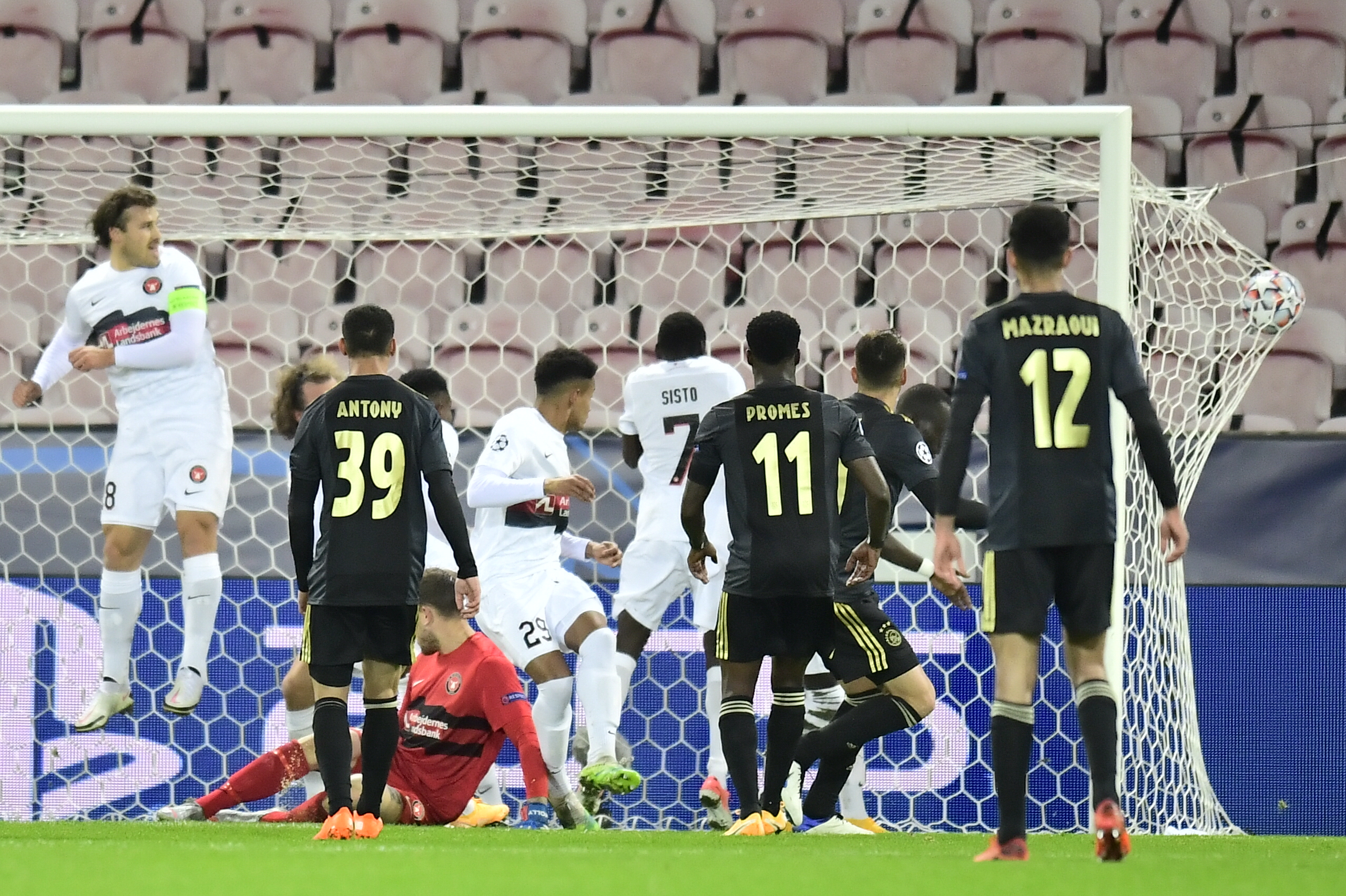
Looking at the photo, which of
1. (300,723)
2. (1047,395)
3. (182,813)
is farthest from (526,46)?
(1047,395)

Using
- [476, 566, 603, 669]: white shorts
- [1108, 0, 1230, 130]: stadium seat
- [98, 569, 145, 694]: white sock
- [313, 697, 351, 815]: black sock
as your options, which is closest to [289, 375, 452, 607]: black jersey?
[313, 697, 351, 815]: black sock

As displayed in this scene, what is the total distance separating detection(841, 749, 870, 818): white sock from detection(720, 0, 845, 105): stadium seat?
4.91m

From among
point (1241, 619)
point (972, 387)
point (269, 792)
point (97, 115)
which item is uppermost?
point (97, 115)

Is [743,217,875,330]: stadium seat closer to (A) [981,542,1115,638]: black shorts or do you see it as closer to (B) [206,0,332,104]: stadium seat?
(B) [206,0,332,104]: stadium seat

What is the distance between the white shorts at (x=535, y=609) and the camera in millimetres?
6168

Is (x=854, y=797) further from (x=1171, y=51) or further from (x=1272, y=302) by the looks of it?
(x=1171, y=51)

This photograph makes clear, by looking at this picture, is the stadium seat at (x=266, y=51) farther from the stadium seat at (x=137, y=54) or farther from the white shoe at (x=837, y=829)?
the white shoe at (x=837, y=829)

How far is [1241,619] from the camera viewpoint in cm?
674

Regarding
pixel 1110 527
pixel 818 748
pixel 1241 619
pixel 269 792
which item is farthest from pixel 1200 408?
pixel 269 792

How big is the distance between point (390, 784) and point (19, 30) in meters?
6.13

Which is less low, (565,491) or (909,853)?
(565,491)

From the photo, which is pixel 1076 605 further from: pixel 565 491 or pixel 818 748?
pixel 565 491

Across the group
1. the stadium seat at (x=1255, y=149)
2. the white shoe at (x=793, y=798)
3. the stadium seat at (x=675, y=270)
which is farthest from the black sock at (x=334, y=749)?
the stadium seat at (x=1255, y=149)

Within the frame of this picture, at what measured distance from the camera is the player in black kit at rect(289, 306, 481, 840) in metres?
4.73
